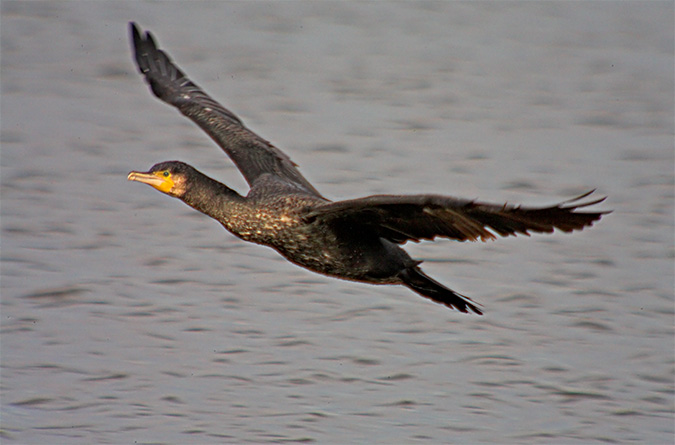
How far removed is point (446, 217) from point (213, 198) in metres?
1.59

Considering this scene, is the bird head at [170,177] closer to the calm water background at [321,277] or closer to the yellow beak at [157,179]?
the yellow beak at [157,179]

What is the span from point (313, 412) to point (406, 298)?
1716 millimetres

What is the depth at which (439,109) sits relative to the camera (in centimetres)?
1153

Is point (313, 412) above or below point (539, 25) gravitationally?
below

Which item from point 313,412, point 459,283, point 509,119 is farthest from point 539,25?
point 313,412

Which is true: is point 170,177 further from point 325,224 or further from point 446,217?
point 446,217

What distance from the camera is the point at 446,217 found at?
5.25 m

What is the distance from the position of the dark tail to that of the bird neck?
100cm

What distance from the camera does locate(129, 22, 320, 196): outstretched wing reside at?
23.7 ft

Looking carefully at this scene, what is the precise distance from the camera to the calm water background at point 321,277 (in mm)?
6855

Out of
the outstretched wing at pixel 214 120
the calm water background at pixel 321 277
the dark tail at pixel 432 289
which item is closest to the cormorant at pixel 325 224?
the dark tail at pixel 432 289

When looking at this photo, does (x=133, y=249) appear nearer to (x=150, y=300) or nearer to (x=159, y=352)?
(x=150, y=300)

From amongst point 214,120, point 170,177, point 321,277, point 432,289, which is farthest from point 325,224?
point 321,277

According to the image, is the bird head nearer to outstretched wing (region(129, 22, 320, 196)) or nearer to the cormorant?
the cormorant
